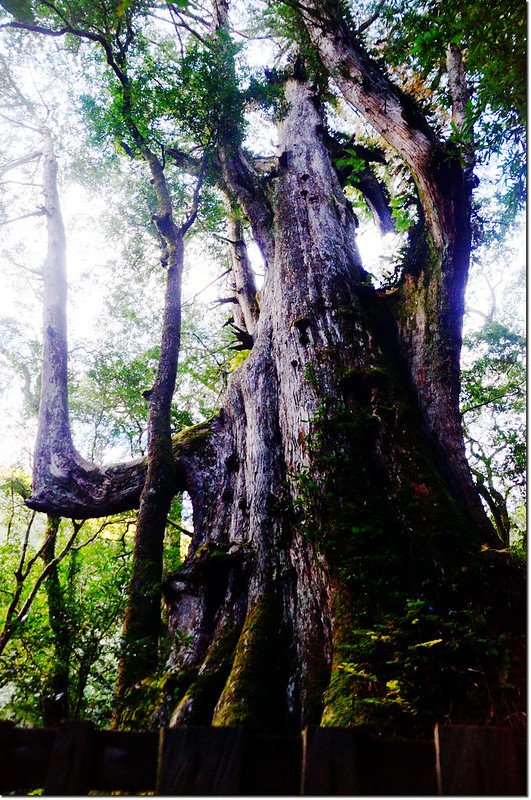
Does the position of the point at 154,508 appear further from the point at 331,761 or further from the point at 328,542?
the point at 331,761

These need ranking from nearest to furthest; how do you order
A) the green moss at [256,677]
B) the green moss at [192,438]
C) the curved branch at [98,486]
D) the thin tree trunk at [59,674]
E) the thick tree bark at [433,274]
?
the green moss at [256,677] → the thin tree trunk at [59,674] → the thick tree bark at [433,274] → the curved branch at [98,486] → the green moss at [192,438]

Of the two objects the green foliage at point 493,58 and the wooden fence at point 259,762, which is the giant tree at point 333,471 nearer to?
the green foliage at point 493,58

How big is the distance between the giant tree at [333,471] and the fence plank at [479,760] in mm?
1205

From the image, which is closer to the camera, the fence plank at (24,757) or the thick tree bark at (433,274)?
the fence plank at (24,757)

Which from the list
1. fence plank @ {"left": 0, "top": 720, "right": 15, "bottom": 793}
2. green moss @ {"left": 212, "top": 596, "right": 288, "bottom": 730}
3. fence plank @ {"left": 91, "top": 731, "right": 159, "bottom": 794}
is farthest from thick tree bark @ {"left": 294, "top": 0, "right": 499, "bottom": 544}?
fence plank @ {"left": 0, "top": 720, "right": 15, "bottom": 793}

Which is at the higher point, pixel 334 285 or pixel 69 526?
pixel 334 285

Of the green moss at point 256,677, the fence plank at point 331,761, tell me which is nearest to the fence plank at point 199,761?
the fence plank at point 331,761

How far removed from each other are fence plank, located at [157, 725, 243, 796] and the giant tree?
Answer: 53.2 inches

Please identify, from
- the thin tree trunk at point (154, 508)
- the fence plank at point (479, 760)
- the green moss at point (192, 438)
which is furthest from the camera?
the green moss at point (192, 438)

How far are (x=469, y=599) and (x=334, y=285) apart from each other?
4.07 metres

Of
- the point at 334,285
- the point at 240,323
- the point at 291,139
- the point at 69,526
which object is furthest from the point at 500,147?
the point at 69,526

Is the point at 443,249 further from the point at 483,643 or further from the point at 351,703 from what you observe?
the point at 351,703

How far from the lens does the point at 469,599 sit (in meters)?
2.89

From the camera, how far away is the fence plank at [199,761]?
4.34 ft
